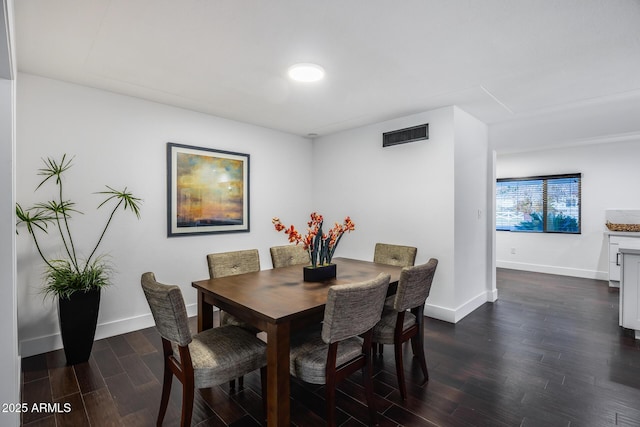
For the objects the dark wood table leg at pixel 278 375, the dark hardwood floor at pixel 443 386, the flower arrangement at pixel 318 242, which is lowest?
the dark hardwood floor at pixel 443 386

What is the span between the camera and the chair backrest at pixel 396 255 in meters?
3.16

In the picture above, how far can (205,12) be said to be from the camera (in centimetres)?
186

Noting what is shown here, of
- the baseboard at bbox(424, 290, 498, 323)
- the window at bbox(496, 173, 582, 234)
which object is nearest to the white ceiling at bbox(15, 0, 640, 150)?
the baseboard at bbox(424, 290, 498, 323)

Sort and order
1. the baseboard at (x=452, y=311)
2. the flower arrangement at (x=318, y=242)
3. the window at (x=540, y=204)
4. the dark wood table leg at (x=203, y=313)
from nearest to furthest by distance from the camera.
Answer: the dark wood table leg at (x=203, y=313) → the flower arrangement at (x=318, y=242) → the baseboard at (x=452, y=311) → the window at (x=540, y=204)

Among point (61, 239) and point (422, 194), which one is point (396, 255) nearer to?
point (422, 194)

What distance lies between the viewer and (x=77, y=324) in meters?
2.60

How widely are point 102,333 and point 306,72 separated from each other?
3232mm

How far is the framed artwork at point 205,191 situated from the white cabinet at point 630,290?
4.35 m

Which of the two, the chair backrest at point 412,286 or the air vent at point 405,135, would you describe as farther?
the air vent at point 405,135

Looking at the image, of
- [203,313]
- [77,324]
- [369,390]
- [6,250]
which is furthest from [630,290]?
[77,324]

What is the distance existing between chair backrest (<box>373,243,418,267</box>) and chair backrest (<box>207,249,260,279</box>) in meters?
1.37

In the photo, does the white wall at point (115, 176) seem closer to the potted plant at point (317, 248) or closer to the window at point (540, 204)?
the potted plant at point (317, 248)

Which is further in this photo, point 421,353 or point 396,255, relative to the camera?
point 396,255

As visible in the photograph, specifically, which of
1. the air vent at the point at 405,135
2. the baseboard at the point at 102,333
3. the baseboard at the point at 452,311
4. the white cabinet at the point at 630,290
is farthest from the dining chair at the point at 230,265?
the white cabinet at the point at 630,290
